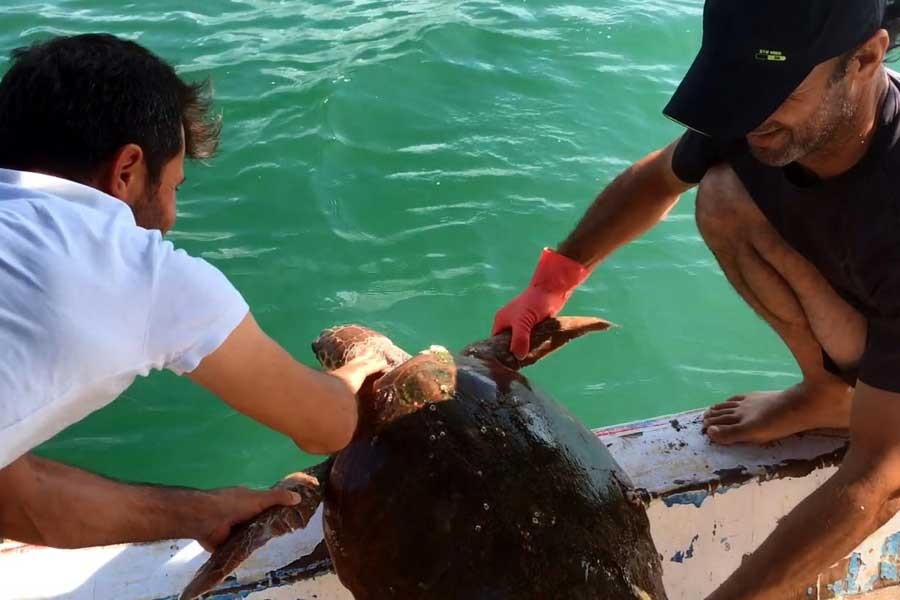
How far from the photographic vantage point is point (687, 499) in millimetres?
2516

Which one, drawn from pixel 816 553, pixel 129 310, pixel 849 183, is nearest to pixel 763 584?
pixel 816 553

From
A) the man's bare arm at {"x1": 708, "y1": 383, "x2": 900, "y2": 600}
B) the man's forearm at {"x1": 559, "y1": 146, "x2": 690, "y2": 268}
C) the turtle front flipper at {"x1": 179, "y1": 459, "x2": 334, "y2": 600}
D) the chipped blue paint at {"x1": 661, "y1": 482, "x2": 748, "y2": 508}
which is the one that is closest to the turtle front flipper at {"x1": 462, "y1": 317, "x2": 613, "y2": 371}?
the man's forearm at {"x1": 559, "y1": 146, "x2": 690, "y2": 268}

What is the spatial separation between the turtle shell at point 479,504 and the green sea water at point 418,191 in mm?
1615

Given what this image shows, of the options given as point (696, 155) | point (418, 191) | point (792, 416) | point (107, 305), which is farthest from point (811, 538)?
point (418, 191)

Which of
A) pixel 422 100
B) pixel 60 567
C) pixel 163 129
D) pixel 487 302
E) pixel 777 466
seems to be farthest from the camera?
pixel 422 100

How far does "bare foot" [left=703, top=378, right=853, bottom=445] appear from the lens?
2652mm

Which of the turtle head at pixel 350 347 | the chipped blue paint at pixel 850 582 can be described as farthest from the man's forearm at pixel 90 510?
the chipped blue paint at pixel 850 582

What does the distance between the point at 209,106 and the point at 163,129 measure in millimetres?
428

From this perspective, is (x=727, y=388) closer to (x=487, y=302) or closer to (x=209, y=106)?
(x=487, y=302)

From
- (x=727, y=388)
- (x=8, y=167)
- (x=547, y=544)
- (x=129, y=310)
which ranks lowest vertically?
(x=727, y=388)

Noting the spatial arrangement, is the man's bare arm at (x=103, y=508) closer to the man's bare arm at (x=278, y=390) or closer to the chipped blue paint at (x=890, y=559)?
the man's bare arm at (x=278, y=390)

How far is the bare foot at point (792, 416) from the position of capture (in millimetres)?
2652

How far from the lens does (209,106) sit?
7.60 feet

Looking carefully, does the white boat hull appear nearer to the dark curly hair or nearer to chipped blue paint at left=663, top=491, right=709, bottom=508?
chipped blue paint at left=663, top=491, right=709, bottom=508
